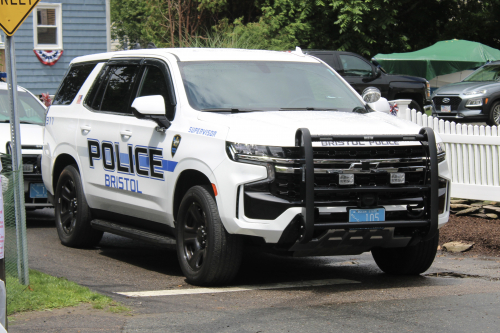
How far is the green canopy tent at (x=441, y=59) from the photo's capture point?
93.2 ft

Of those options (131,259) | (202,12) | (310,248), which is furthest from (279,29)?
(310,248)

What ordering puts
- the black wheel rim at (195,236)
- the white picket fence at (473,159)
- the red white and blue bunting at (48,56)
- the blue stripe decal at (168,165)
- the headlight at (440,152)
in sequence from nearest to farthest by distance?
the black wheel rim at (195,236), the headlight at (440,152), the blue stripe decal at (168,165), the white picket fence at (473,159), the red white and blue bunting at (48,56)

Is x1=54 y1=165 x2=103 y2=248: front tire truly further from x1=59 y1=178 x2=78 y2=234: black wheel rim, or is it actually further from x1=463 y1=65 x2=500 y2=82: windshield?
x1=463 y1=65 x2=500 y2=82: windshield

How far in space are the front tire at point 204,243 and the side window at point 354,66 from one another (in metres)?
14.5

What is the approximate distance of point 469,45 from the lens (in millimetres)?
28891

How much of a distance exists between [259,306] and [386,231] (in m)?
1.22

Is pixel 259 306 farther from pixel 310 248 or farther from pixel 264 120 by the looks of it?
pixel 264 120

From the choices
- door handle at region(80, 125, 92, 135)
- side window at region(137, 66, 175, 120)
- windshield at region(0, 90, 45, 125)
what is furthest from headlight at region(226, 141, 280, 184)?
windshield at region(0, 90, 45, 125)

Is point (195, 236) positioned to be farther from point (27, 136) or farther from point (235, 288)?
point (27, 136)

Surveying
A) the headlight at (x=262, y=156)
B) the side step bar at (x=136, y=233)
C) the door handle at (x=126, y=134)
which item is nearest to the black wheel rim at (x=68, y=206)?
the side step bar at (x=136, y=233)

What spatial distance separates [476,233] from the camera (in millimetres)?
9281

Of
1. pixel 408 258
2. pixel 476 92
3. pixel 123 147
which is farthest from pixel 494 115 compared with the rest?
pixel 123 147

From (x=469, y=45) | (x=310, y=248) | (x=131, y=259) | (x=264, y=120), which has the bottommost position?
(x=131, y=259)

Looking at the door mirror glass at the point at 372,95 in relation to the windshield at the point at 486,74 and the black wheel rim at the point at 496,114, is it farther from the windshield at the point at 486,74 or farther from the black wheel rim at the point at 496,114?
the windshield at the point at 486,74
